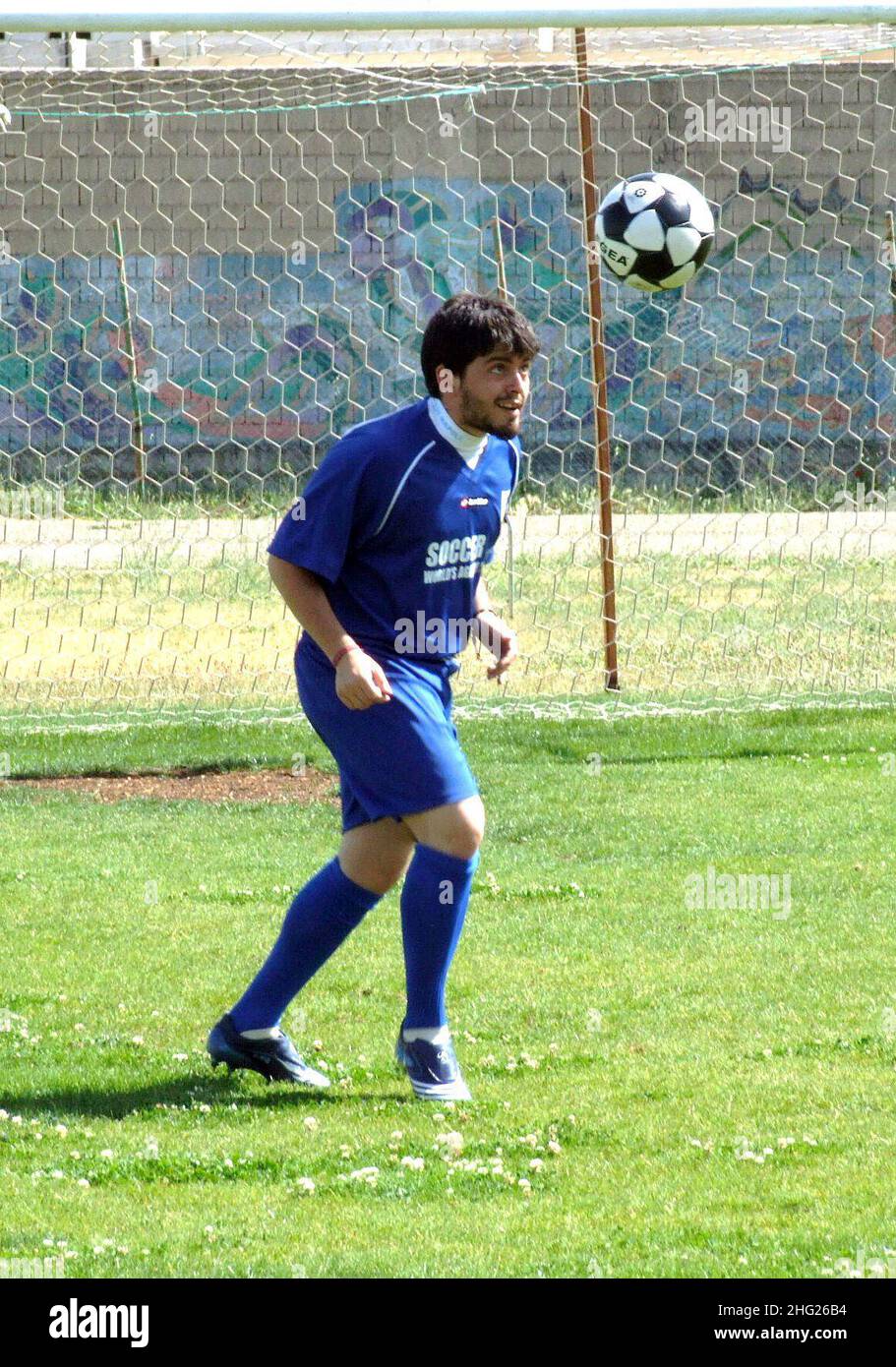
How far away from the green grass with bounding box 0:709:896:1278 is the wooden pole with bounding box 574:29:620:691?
5.16 feet

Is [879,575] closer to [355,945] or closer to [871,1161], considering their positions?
[355,945]

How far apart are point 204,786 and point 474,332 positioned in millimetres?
4688

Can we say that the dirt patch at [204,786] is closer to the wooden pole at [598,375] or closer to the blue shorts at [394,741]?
the wooden pole at [598,375]

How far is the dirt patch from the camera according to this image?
863cm

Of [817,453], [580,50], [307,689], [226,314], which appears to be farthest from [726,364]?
[307,689]

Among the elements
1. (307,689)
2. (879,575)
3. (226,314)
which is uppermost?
(226,314)

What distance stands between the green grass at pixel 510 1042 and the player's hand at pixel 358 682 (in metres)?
1.05

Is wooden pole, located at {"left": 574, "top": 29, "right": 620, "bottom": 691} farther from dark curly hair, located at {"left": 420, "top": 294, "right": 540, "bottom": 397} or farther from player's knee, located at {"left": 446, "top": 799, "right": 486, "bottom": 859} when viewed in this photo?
player's knee, located at {"left": 446, "top": 799, "right": 486, "bottom": 859}

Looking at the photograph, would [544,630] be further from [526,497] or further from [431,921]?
[431,921]

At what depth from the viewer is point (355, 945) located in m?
6.32

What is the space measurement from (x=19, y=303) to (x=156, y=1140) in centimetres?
1609

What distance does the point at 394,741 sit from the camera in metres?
4.55

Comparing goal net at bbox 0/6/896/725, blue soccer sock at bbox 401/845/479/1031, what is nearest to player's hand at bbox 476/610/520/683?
blue soccer sock at bbox 401/845/479/1031

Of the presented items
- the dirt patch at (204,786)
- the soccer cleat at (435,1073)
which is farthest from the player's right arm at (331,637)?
the dirt patch at (204,786)
